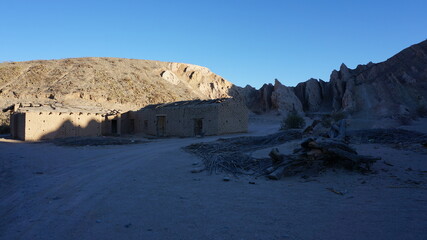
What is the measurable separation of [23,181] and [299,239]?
568cm

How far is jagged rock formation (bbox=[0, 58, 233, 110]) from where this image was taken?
29922 mm

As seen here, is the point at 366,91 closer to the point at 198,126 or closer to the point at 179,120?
the point at 198,126

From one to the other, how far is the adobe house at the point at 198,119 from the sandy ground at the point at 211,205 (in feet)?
40.5

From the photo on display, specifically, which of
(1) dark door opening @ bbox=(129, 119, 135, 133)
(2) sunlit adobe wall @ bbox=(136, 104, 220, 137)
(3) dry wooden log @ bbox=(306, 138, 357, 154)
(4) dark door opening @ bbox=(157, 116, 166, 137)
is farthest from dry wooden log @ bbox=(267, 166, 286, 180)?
(1) dark door opening @ bbox=(129, 119, 135, 133)

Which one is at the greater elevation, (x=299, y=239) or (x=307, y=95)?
(x=307, y=95)

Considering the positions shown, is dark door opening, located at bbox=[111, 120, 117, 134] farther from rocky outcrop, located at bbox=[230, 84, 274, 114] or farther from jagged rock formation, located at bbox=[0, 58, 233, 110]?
rocky outcrop, located at bbox=[230, 84, 274, 114]

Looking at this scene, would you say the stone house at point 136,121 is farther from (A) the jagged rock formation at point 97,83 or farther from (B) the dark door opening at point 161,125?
(A) the jagged rock formation at point 97,83

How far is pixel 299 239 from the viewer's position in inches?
105

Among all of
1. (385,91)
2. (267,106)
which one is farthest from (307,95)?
(385,91)

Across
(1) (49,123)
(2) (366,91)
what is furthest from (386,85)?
(1) (49,123)

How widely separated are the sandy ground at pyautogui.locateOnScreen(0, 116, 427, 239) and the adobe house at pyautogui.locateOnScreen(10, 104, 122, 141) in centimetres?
1090

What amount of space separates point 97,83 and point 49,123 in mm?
19278

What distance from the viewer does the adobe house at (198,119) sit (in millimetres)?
18578

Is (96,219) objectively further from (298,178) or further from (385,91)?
(385,91)
